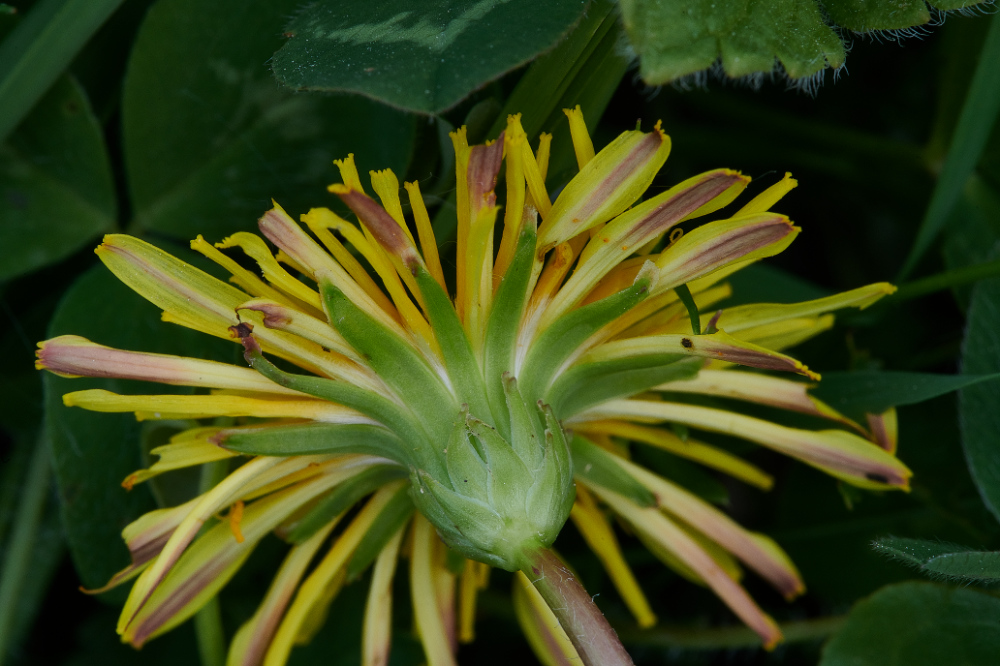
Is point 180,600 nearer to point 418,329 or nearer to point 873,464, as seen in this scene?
point 418,329

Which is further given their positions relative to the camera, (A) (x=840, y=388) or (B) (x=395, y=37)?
(A) (x=840, y=388)

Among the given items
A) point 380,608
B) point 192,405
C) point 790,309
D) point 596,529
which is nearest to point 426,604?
point 380,608

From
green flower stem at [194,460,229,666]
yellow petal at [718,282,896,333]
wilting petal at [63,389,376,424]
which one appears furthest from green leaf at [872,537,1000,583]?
green flower stem at [194,460,229,666]

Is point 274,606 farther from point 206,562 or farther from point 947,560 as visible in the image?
point 947,560

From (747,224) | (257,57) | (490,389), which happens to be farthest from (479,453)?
(257,57)

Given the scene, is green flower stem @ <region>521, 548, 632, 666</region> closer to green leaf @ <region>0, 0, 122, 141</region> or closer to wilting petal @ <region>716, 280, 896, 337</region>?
wilting petal @ <region>716, 280, 896, 337</region>

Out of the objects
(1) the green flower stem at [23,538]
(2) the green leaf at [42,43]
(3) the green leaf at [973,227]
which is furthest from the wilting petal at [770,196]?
(1) the green flower stem at [23,538]
